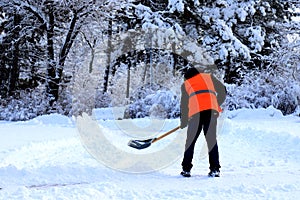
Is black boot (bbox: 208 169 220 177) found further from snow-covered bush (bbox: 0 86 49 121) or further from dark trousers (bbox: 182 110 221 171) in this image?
snow-covered bush (bbox: 0 86 49 121)

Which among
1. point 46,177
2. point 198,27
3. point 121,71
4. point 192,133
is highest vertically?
point 198,27

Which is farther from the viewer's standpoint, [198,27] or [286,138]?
[198,27]

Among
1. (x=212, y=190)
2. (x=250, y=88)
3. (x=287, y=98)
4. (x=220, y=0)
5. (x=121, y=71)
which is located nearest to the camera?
(x=212, y=190)

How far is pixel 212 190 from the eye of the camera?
3967 mm

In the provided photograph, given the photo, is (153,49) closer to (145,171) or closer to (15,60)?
(15,60)

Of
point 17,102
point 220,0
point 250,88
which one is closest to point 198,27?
point 220,0

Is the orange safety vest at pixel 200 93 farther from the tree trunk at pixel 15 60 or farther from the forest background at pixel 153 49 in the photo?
the tree trunk at pixel 15 60

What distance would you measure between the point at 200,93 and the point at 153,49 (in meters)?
12.8

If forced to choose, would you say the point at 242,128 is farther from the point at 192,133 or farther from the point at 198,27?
the point at 198,27

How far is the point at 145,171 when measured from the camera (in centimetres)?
503

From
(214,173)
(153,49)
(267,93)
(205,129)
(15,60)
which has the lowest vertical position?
(214,173)

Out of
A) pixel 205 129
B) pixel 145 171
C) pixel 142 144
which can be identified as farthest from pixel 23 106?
pixel 205 129

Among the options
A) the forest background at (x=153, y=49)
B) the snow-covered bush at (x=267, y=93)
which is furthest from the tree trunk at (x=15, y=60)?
the snow-covered bush at (x=267, y=93)

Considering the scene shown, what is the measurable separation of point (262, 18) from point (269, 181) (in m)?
15.1
